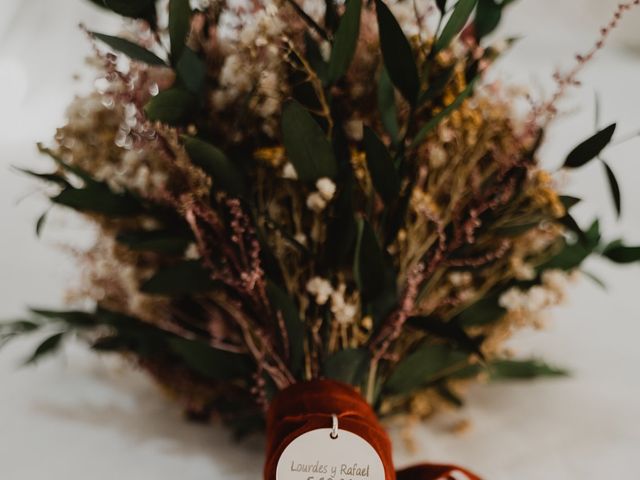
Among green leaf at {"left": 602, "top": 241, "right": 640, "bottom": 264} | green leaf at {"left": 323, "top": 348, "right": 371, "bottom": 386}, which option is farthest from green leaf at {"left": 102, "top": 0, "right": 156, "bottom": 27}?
green leaf at {"left": 602, "top": 241, "right": 640, "bottom": 264}

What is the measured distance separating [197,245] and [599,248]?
1.52 ft

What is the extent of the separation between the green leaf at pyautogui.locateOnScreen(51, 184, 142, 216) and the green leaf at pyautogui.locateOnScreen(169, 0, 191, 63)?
0.58 feet

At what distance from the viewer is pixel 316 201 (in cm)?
70

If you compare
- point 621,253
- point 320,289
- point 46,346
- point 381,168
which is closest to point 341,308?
point 320,289

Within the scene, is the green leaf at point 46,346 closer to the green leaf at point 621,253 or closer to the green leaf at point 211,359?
the green leaf at point 211,359

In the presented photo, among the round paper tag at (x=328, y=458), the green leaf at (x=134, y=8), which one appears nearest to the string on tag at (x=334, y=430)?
the round paper tag at (x=328, y=458)

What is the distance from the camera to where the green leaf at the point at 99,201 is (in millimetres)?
758

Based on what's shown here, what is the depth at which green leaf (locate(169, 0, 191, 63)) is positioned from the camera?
647 millimetres

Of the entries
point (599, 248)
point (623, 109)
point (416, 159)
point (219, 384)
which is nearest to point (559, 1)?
point (623, 109)

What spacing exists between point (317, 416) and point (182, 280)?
232mm

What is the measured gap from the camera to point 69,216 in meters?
1.87

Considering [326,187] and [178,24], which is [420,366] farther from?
[178,24]

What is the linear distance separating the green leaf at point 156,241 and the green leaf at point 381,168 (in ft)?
0.71

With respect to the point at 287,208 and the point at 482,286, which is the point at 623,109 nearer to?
the point at 482,286
